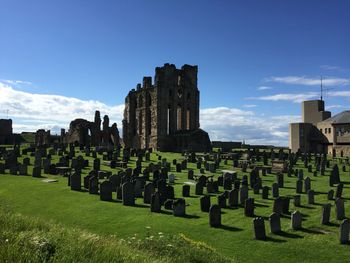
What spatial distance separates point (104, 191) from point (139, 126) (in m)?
47.9

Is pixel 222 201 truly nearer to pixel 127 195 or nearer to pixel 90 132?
pixel 127 195

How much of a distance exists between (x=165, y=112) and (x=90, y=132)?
1297 centimetres

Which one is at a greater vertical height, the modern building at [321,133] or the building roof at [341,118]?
the building roof at [341,118]

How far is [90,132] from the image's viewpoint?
64438 mm

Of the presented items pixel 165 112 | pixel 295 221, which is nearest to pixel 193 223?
pixel 295 221

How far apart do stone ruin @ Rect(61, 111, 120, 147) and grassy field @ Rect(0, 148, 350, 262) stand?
42012 millimetres

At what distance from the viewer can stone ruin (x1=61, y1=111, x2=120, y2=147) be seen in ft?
208

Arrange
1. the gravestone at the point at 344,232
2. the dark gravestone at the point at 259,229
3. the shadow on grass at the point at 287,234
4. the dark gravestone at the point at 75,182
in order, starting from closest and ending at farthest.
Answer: the gravestone at the point at 344,232 → the dark gravestone at the point at 259,229 → the shadow on grass at the point at 287,234 → the dark gravestone at the point at 75,182

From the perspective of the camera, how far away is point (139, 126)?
66.4 meters

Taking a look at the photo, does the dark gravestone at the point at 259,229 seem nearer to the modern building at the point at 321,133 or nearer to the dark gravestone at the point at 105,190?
the dark gravestone at the point at 105,190

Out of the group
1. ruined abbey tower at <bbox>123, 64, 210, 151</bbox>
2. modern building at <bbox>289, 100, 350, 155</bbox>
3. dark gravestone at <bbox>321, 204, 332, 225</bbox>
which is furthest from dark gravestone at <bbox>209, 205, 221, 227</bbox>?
modern building at <bbox>289, 100, 350, 155</bbox>

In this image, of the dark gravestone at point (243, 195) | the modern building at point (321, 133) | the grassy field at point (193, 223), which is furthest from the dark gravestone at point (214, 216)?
the modern building at point (321, 133)

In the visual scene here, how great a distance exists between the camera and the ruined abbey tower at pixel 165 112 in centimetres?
5966

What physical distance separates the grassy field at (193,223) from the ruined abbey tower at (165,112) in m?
37.3
